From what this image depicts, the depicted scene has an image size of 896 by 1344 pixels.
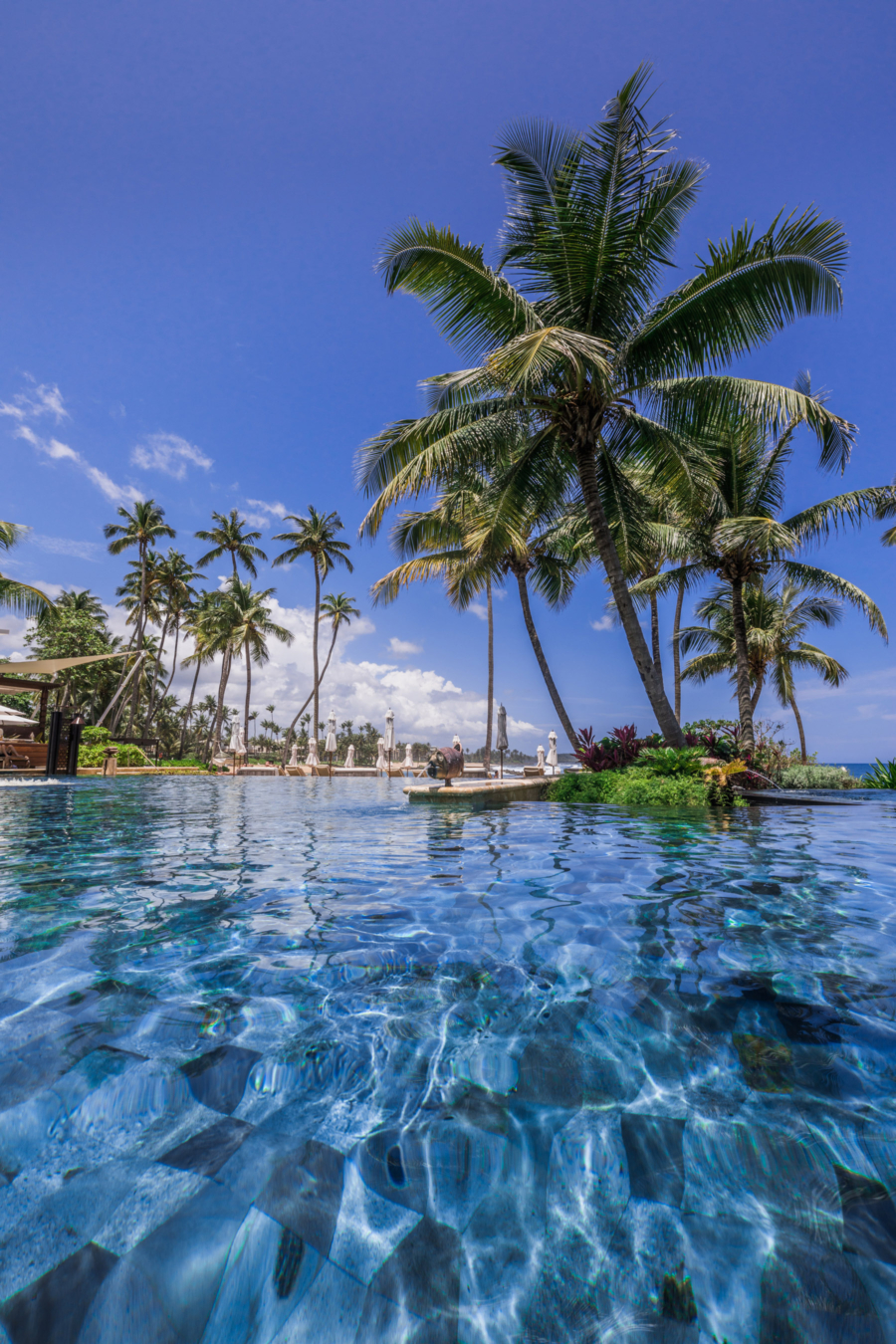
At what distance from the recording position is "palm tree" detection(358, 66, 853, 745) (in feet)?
27.5

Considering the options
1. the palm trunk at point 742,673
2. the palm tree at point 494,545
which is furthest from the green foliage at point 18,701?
the palm trunk at point 742,673

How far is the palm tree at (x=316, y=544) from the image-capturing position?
31.0 meters

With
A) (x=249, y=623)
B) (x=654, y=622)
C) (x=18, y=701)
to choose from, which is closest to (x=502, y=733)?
(x=654, y=622)

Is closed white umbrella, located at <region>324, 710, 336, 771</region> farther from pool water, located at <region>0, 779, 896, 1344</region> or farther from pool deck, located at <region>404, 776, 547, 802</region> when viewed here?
pool water, located at <region>0, 779, 896, 1344</region>

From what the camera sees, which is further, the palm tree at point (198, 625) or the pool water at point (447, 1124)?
the palm tree at point (198, 625)

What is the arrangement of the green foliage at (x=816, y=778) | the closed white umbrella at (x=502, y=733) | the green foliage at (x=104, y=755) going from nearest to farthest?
the green foliage at (x=816, y=778)
the closed white umbrella at (x=502, y=733)
the green foliage at (x=104, y=755)

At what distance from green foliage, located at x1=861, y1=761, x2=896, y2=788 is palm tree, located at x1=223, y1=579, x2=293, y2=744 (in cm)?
2817

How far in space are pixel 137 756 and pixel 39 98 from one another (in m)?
19.8

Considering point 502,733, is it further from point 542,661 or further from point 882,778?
point 882,778

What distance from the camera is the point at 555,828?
21.1 ft

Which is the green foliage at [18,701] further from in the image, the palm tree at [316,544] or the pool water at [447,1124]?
the pool water at [447,1124]

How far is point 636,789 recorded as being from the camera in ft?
30.7

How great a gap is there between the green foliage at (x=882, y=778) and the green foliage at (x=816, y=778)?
4cm

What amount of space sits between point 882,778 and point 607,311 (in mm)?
15399
